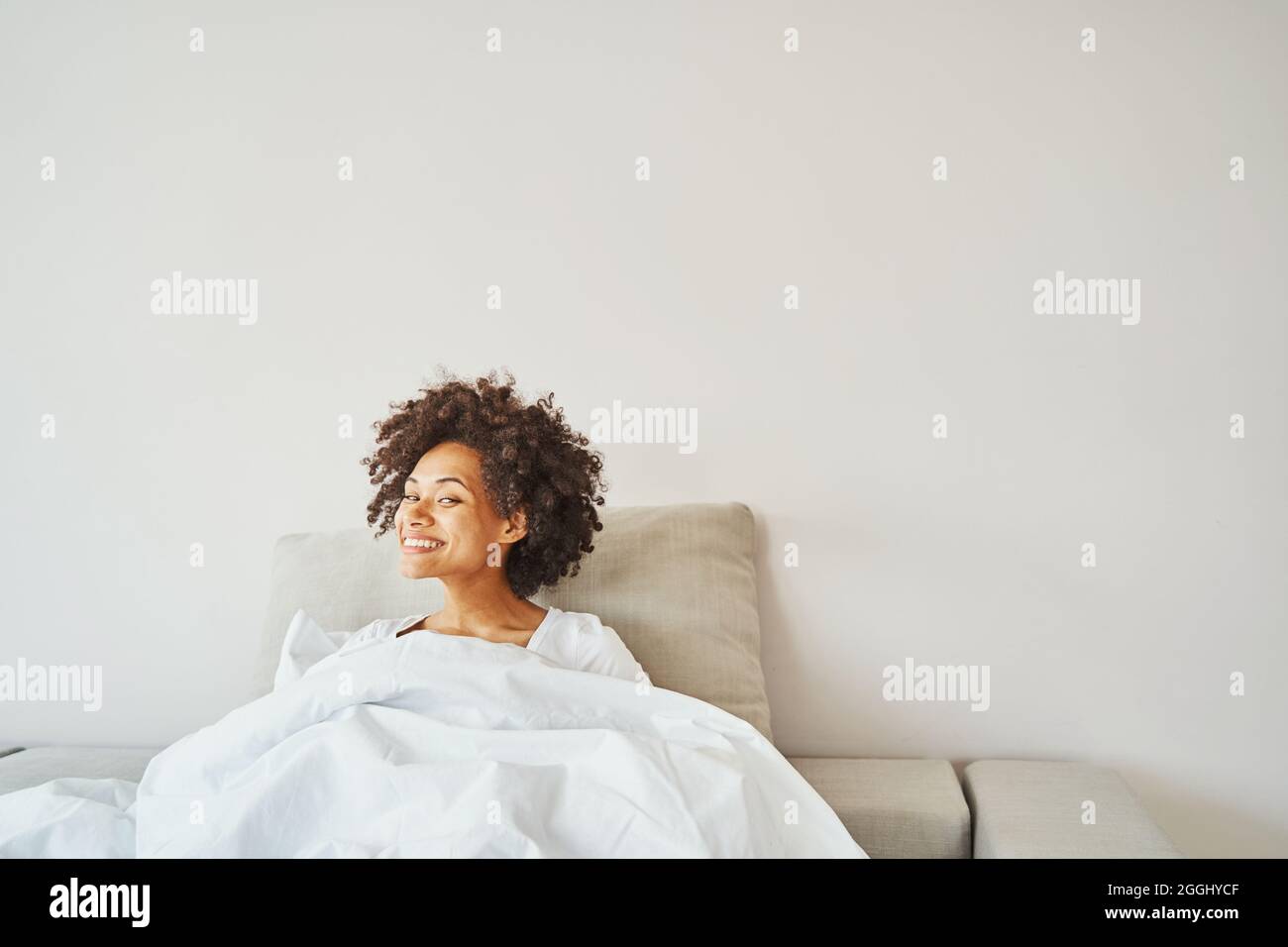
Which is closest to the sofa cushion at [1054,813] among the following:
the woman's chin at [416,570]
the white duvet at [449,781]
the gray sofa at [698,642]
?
the gray sofa at [698,642]

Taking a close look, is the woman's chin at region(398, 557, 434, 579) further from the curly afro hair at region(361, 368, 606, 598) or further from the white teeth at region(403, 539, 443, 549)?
the curly afro hair at region(361, 368, 606, 598)

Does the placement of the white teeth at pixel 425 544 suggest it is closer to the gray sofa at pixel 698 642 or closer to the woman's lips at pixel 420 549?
the woman's lips at pixel 420 549

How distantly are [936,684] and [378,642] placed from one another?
3.61ft

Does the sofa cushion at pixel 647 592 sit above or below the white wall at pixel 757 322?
below

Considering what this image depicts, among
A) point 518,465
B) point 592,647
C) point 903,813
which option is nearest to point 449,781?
point 592,647

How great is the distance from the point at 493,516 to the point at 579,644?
10.0 inches

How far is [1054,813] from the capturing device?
168 cm

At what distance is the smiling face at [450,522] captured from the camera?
5.66ft

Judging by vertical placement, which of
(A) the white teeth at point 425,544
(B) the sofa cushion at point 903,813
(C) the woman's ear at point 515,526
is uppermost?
(C) the woman's ear at point 515,526

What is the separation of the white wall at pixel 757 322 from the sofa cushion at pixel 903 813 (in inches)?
10.3

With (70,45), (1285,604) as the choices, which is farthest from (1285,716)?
(70,45)

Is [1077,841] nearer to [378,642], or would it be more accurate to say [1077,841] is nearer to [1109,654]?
[1109,654]

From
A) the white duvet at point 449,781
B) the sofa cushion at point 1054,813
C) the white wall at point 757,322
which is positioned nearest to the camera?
the white duvet at point 449,781

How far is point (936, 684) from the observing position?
2119 millimetres
